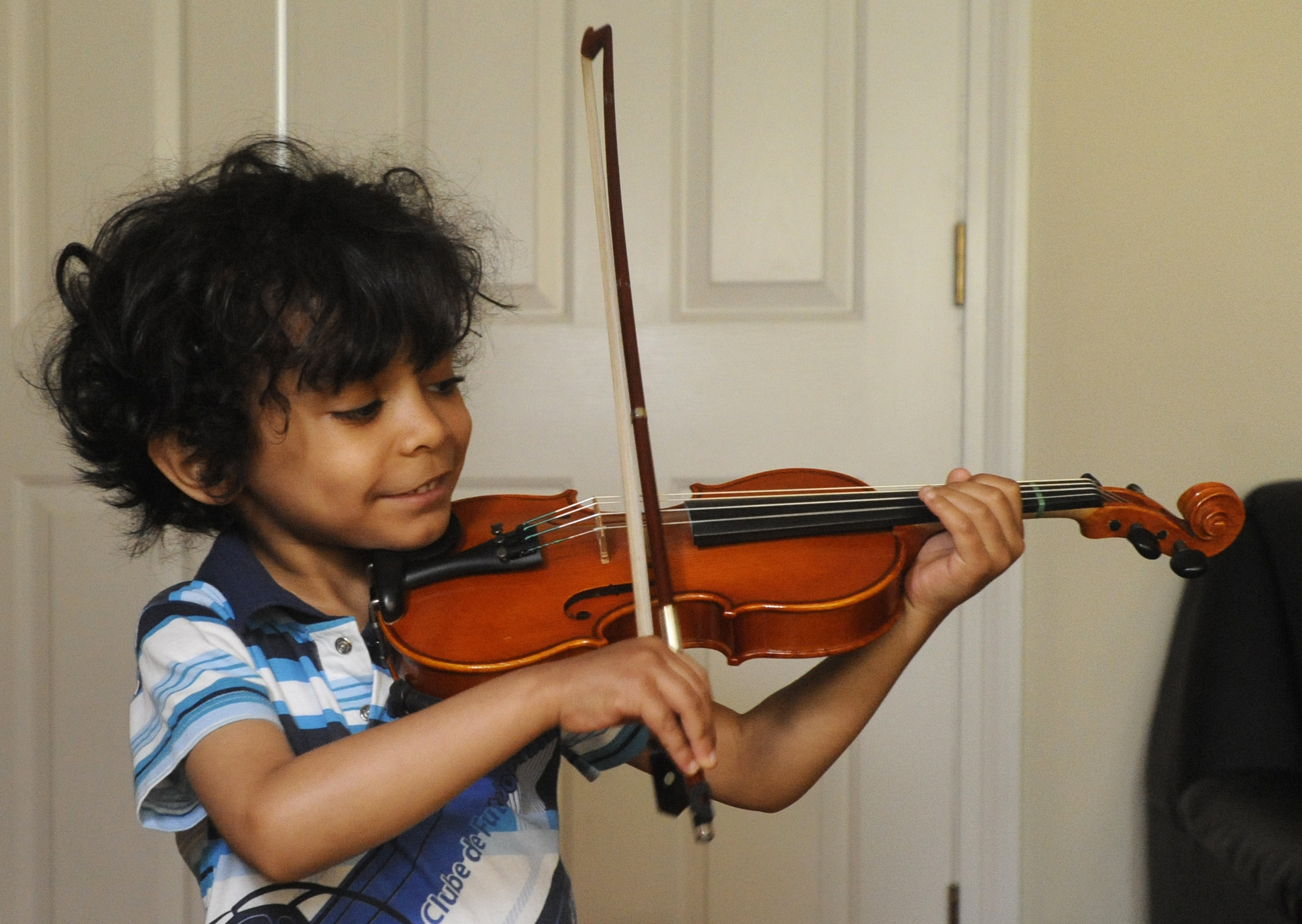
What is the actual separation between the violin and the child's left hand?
0.02 m

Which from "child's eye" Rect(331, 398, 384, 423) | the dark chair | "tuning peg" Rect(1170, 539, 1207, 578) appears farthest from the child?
the dark chair

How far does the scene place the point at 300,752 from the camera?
682mm

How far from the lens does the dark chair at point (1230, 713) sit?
116 centimetres

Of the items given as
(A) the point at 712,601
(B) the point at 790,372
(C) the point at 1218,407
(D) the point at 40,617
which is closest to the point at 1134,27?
(C) the point at 1218,407

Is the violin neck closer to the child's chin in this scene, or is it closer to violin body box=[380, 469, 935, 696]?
violin body box=[380, 469, 935, 696]

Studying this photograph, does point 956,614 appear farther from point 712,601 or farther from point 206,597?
point 206,597

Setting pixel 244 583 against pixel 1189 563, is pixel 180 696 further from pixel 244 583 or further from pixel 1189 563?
pixel 1189 563

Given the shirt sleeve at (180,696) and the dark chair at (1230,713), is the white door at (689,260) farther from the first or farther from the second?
the shirt sleeve at (180,696)

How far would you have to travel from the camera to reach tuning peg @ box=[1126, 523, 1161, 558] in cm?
78

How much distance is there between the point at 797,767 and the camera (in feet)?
2.78

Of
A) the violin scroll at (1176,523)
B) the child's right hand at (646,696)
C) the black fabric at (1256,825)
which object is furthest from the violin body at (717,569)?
the black fabric at (1256,825)

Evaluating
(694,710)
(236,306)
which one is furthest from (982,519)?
(236,306)

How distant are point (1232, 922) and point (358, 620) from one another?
0.97 metres

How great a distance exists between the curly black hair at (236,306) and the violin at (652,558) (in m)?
0.14
